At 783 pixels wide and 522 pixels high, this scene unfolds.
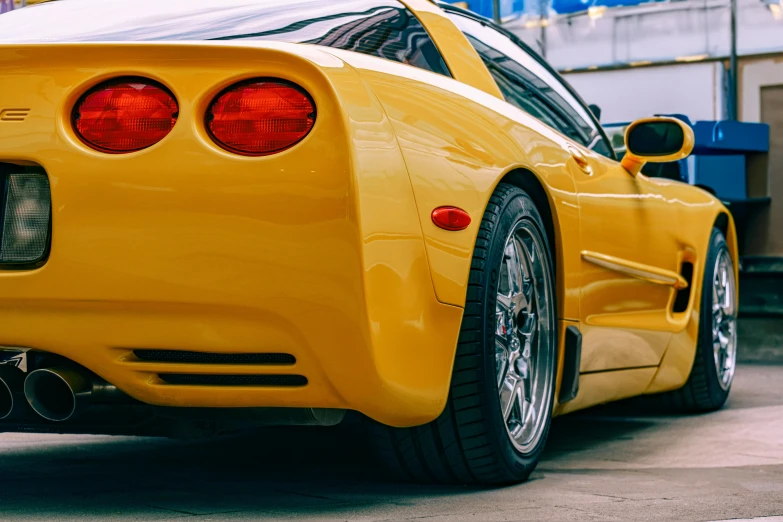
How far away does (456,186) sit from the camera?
10.8 feet

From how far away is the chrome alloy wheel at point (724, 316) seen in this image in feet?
19.2

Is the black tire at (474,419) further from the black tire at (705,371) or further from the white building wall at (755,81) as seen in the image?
the white building wall at (755,81)

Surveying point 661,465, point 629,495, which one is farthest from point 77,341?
point 661,465

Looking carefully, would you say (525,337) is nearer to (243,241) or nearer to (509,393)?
(509,393)

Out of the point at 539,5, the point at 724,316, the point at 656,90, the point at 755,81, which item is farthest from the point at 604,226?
the point at 539,5

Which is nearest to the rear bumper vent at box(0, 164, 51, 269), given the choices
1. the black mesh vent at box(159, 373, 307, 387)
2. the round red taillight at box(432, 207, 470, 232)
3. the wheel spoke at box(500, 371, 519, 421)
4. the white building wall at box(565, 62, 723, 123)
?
the black mesh vent at box(159, 373, 307, 387)

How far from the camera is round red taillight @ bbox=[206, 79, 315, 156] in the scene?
2998 mm

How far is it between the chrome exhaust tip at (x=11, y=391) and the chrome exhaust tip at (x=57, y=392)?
0.13 feet

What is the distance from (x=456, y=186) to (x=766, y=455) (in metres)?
1.82

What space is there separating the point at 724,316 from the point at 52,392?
145 inches

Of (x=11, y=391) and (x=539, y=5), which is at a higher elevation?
(x=539, y=5)

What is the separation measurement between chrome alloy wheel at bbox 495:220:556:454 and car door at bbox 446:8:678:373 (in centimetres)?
30

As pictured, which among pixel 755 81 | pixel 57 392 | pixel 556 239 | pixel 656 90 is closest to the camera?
pixel 57 392

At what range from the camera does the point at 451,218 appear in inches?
128
